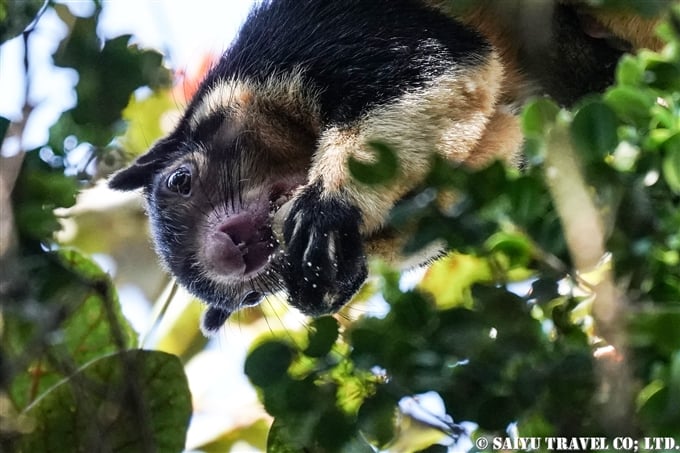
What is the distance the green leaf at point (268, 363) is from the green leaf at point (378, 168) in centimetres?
21

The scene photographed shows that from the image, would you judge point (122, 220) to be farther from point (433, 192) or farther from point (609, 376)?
point (609, 376)

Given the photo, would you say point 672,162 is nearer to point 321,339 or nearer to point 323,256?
point 321,339

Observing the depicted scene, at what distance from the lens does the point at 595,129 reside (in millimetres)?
899

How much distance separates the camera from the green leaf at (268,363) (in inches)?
40.3

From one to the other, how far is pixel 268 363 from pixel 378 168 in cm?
25

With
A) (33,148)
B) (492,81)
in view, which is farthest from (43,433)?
(492,81)

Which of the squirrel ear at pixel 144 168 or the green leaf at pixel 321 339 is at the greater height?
the green leaf at pixel 321 339

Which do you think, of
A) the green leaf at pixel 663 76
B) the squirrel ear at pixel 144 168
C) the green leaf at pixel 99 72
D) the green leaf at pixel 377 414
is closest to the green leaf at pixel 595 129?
the green leaf at pixel 663 76

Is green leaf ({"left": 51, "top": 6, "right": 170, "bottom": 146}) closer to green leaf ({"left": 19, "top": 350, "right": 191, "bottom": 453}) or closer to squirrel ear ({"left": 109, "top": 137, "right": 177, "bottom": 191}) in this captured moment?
green leaf ({"left": 19, "top": 350, "right": 191, "bottom": 453})

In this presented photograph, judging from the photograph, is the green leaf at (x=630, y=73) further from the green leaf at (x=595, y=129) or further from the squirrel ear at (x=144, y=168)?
the squirrel ear at (x=144, y=168)

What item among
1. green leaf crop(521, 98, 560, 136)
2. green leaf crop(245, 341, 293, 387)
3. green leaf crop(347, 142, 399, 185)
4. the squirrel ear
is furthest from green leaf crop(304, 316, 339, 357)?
the squirrel ear

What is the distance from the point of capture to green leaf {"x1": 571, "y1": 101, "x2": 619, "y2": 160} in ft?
2.92

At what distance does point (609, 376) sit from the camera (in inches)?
31.4

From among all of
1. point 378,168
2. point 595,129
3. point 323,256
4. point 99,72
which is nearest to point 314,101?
point 323,256
